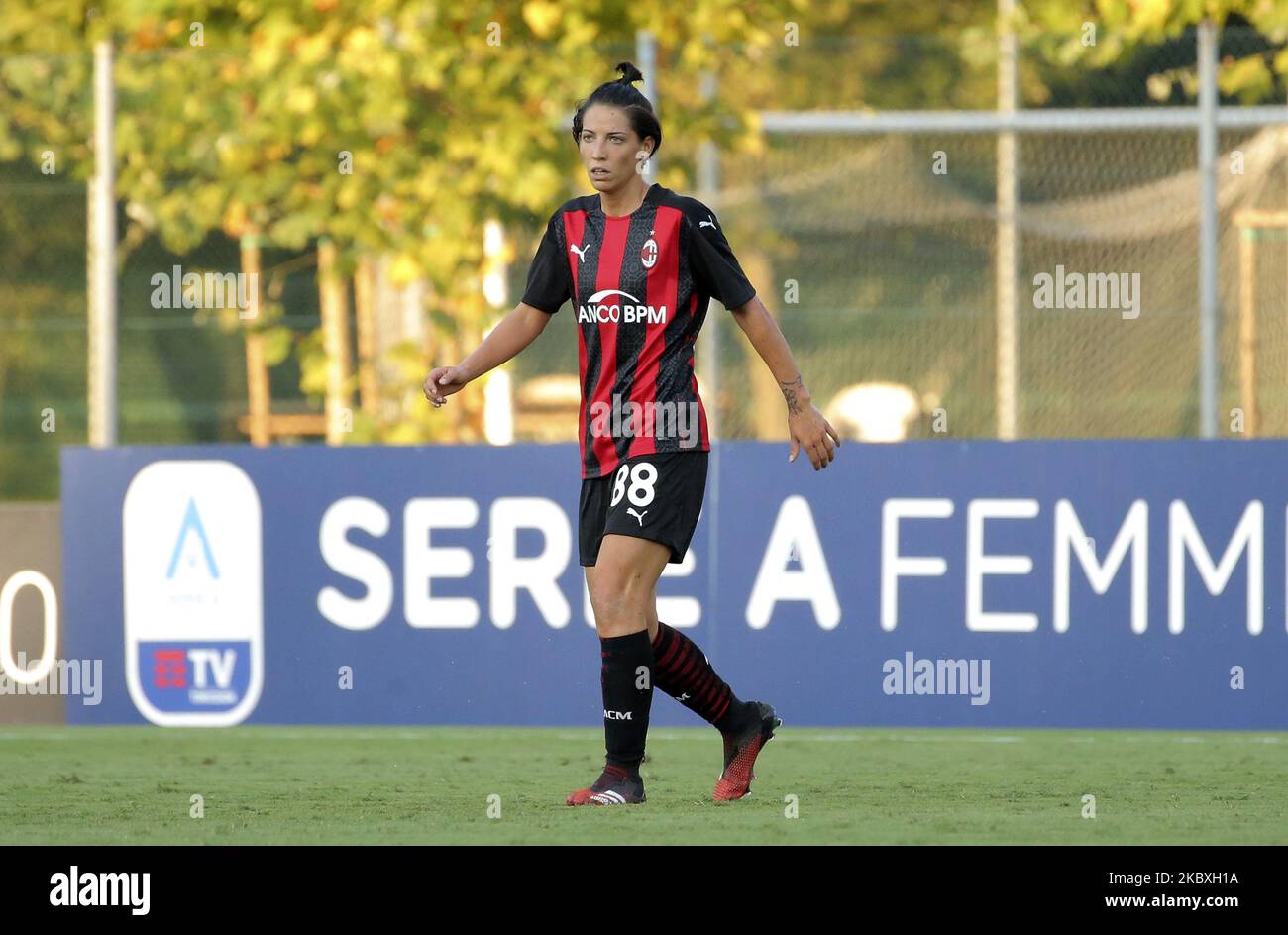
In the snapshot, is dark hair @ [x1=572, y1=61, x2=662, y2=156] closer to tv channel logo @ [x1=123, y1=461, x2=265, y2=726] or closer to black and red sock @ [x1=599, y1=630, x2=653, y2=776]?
black and red sock @ [x1=599, y1=630, x2=653, y2=776]

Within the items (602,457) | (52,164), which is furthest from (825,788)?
(52,164)

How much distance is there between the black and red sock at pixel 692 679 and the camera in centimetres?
623

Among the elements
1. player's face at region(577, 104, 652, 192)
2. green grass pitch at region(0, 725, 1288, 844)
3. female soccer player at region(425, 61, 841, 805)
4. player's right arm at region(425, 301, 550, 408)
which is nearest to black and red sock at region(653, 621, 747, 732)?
female soccer player at region(425, 61, 841, 805)

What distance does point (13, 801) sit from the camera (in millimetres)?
6508

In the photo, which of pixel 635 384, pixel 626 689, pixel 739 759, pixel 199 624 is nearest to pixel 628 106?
pixel 635 384

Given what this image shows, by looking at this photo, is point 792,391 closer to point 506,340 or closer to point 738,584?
point 506,340

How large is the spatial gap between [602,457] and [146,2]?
7026 millimetres

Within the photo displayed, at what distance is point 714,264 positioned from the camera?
239 inches

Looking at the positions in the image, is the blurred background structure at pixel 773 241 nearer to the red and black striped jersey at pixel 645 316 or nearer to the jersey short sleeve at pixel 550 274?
the jersey short sleeve at pixel 550 274

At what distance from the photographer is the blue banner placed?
8898 mm

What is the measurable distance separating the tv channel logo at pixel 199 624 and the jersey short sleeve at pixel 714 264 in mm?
3699

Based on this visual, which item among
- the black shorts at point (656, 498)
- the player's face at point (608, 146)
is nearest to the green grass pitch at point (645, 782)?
the black shorts at point (656, 498)

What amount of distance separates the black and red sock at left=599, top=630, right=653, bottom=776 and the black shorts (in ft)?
0.86
